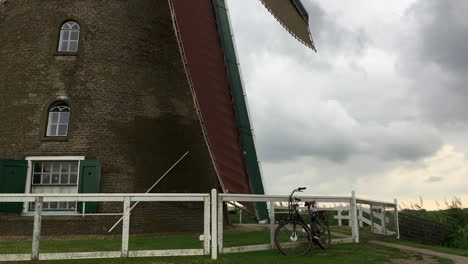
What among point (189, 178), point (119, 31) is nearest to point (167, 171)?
point (189, 178)

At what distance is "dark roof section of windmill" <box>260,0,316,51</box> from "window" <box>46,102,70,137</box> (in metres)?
8.50

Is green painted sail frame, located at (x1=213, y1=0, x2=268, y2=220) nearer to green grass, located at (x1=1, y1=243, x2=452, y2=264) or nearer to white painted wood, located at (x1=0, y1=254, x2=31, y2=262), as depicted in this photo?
green grass, located at (x1=1, y1=243, x2=452, y2=264)

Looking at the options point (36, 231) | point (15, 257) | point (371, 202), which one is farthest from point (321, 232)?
point (15, 257)

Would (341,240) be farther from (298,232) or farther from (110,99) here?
(110,99)

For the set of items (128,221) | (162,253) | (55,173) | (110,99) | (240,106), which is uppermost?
(240,106)

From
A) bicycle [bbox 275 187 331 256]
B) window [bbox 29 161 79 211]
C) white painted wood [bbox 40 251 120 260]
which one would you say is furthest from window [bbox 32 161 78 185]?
bicycle [bbox 275 187 331 256]

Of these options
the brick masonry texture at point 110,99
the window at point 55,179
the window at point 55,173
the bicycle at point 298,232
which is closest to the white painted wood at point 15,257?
the bicycle at point 298,232

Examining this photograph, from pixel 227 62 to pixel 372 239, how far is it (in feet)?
31.9

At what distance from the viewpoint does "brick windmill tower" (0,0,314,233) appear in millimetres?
14938

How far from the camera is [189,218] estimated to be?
15.8 metres

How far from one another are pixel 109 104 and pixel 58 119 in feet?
6.40

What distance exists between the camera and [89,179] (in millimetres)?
14531

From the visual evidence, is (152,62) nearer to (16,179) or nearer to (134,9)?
(134,9)

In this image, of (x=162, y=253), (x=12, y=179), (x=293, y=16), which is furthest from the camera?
(x=293, y=16)
